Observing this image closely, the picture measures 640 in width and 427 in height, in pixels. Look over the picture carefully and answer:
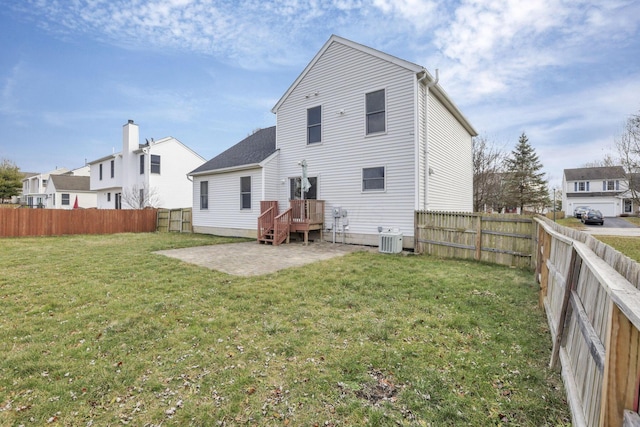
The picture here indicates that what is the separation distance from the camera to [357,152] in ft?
36.6

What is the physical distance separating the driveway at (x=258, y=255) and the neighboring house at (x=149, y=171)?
14.4 m

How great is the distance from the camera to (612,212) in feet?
121

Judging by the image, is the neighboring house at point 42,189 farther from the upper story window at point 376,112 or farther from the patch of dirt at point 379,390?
the patch of dirt at point 379,390

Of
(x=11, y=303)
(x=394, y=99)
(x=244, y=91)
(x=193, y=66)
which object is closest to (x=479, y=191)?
(x=394, y=99)

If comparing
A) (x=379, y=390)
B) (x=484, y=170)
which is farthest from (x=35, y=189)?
(x=484, y=170)

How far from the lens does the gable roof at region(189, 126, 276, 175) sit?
1378cm

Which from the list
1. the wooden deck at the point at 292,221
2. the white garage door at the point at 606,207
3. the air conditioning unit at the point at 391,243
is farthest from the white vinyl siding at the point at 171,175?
the white garage door at the point at 606,207

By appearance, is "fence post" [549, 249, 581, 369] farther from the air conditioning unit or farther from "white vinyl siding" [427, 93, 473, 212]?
"white vinyl siding" [427, 93, 473, 212]

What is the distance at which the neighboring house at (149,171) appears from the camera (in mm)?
21969

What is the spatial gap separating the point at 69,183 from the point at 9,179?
1088 centimetres

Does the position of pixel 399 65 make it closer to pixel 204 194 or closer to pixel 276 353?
pixel 276 353

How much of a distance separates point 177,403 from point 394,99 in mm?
10466

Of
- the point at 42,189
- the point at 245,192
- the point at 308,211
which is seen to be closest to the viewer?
the point at 308,211

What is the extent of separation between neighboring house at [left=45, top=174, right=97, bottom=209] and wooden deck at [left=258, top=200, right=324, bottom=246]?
30.9 metres
